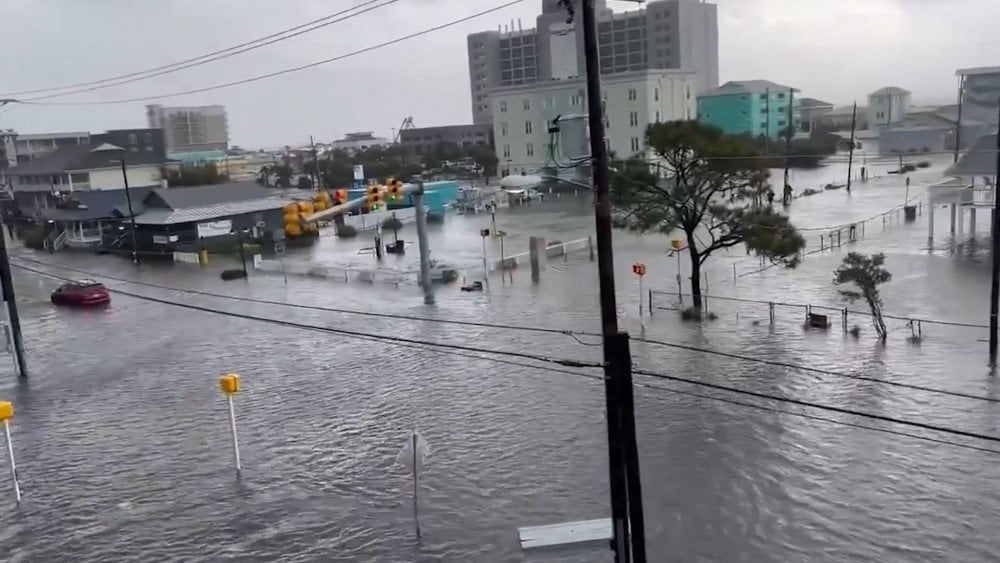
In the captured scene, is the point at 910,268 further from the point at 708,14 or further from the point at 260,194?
the point at 708,14

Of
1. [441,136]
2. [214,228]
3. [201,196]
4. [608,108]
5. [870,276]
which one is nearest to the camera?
[870,276]

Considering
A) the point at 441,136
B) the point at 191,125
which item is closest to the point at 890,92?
the point at 441,136

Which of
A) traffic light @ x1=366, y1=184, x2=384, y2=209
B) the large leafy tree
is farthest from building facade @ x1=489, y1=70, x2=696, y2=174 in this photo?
traffic light @ x1=366, y1=184, x2=384, y2=209

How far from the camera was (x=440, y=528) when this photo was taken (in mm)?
8633

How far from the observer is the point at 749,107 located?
58500 mm

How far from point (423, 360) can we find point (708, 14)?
239 ft

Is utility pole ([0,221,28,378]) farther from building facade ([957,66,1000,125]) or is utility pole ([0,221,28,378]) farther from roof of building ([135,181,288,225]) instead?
building facade ([957,66,1000,125])

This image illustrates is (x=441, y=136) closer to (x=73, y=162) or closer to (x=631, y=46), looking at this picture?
(x=631, y=46)

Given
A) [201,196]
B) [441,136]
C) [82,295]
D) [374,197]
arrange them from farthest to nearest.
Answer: [441,136] → [201,196] → [82,295] → [374,197]

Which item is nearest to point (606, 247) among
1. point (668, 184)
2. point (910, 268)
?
point (668, 184)

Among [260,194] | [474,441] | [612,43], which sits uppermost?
[612,43]

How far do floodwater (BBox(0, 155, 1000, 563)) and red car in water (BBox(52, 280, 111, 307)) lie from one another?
3.13m

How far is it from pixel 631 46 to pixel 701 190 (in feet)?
169

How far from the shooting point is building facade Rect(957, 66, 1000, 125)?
56.7 m
